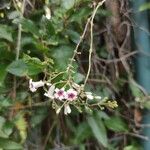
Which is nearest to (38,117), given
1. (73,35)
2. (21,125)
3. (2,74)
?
(21,125)

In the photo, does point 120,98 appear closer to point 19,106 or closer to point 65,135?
point 65,135

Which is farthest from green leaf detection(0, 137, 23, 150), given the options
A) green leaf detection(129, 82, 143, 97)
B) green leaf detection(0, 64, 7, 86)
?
green leaf detection(129, 82, 143, 97)

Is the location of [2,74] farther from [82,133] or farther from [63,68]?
[82,133]

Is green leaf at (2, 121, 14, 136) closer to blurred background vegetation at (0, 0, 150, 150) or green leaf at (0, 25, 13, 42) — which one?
blurred background vegetation at (0, 0, 150, 150)

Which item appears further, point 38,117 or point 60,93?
point 38,117

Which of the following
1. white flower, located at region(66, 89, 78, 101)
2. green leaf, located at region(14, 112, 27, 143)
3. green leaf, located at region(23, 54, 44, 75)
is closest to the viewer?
white flower, located at region(66, 89, 78, 101)

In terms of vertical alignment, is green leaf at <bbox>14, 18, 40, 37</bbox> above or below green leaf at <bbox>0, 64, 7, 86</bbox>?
above

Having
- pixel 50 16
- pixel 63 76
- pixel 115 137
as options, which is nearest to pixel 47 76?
pixel 63 76

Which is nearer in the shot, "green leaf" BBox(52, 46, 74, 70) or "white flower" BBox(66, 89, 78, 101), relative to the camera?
"white flower" BBox(66, 89, 78, 101)
